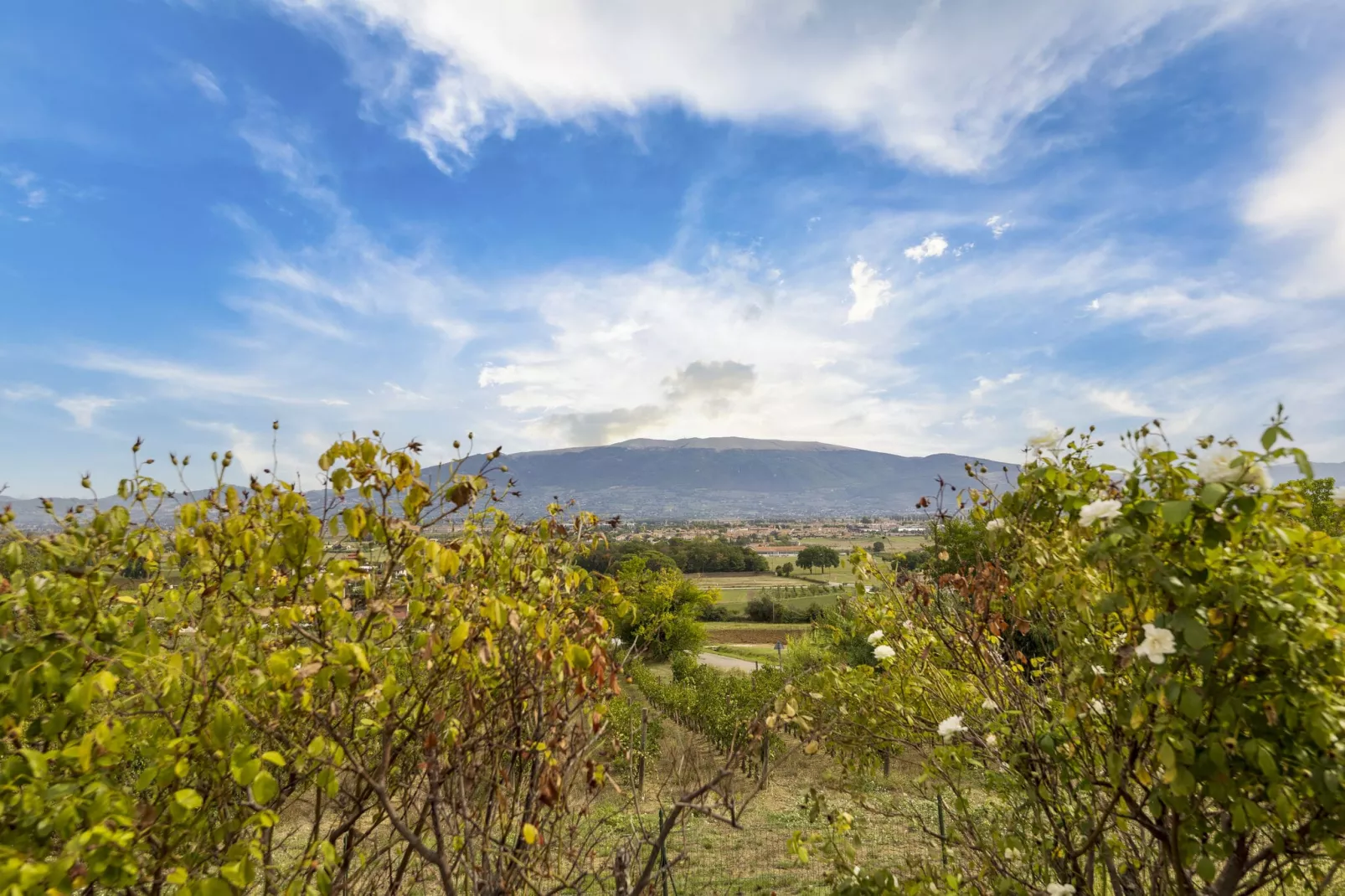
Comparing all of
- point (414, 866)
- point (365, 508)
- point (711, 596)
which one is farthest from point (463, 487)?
point (711, 596)

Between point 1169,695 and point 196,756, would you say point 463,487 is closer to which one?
point 196,756

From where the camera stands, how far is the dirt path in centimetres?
3591

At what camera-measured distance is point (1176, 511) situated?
147 cm

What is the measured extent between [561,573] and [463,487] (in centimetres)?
105

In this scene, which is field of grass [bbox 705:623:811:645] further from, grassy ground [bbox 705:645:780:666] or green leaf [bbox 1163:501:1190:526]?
green leaf [bbox 1163:501:1190:526]

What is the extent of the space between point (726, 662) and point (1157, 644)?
1540 inches

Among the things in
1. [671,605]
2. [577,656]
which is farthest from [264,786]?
[671,605]

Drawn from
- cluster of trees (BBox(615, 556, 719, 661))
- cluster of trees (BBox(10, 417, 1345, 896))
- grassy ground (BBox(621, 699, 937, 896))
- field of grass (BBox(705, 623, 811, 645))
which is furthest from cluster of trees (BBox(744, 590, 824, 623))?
cluster of trees (BBox(10, 417, 1345, 896))

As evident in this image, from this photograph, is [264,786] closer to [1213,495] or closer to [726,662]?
[1213,495]

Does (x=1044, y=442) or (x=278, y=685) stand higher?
(x=1044, y=442)

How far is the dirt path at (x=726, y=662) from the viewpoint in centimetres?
3591

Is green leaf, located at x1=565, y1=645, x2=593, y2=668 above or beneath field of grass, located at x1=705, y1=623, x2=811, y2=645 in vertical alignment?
above

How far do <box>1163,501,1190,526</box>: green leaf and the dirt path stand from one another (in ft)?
117

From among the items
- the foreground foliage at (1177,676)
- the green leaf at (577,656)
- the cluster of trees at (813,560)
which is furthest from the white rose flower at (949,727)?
the cluster of trees at (813,560)
